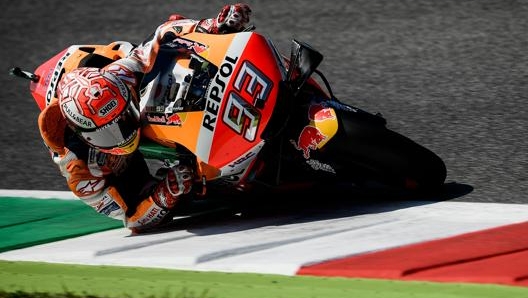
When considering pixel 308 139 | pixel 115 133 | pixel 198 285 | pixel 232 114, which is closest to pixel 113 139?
pixel 115 133

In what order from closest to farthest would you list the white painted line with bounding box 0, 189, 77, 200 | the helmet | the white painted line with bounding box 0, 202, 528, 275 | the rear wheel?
the white painted line with bounding box 0, 202, 528, 275
the helmet
the rear wheel
the white painted line with bounding box 0, 189, 77, 200

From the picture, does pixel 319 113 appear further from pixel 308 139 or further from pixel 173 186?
pixel 173 186

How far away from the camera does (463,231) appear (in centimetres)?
529

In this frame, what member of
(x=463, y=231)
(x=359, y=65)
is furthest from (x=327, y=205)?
(x=359, y=65)

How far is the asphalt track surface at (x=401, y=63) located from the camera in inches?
265

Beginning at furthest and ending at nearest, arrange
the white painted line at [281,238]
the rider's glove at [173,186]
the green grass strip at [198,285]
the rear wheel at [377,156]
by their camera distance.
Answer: the rider's glove at [173,186] → the rear wheel at [377,156] → the white painted line at [281,238] → the green grass strip at [198,285]

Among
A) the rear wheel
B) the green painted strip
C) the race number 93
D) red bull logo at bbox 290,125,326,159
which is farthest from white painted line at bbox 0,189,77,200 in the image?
the rear wheel

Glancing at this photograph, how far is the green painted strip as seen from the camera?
6.25 meters

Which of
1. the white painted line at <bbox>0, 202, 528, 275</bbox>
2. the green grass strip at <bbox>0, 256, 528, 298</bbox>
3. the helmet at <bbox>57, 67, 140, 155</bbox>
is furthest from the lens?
the helmet at <bbox>57, 67, 140, 155</bbox>

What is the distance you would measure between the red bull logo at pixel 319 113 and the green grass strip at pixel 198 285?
4.02 feet

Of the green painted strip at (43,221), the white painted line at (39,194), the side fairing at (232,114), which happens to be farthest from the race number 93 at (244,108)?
the white painted line at (39,194)

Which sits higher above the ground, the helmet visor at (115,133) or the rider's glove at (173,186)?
the helmet visor at (115,133)

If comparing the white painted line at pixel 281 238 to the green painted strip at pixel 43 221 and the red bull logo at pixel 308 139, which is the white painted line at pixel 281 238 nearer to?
the green painted strip at pixel 43 221

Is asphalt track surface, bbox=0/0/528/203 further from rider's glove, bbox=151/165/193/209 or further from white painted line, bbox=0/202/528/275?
rider's glove, bbox=151/165/193/209
